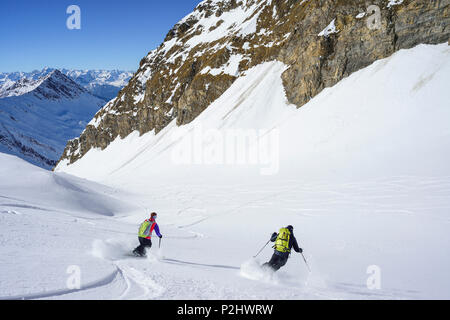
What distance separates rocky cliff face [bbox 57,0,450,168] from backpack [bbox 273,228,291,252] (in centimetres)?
3060

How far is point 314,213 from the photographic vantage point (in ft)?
53.2

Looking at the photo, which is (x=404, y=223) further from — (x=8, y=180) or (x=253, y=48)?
(x=253, y=48)

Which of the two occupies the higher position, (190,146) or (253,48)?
(253,48)

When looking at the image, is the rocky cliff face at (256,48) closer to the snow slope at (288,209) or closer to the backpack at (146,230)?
the snow slope at (288,209)

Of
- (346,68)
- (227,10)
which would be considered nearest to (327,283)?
(346,68)

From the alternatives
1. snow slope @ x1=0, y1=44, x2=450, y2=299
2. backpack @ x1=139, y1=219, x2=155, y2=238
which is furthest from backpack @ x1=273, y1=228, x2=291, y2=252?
backpack @ x1=139, y1=219, x2=155, y2=238

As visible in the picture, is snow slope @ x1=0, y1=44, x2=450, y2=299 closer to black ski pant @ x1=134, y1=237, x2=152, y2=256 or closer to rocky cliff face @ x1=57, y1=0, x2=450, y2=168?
black ski pant @ x1=134, y1=237, x2=152, y2=256

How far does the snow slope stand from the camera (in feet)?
21.2

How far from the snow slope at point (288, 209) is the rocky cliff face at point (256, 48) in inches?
110

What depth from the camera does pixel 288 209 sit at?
1747 cm

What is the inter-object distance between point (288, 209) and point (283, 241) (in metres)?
9.87

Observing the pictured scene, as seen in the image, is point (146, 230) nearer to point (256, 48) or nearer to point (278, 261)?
point (278, 261)

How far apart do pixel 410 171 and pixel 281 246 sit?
14532 mm

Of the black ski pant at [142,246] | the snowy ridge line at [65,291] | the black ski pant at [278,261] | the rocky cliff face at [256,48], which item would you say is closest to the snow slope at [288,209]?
the snowy ridge line at [65,291]
